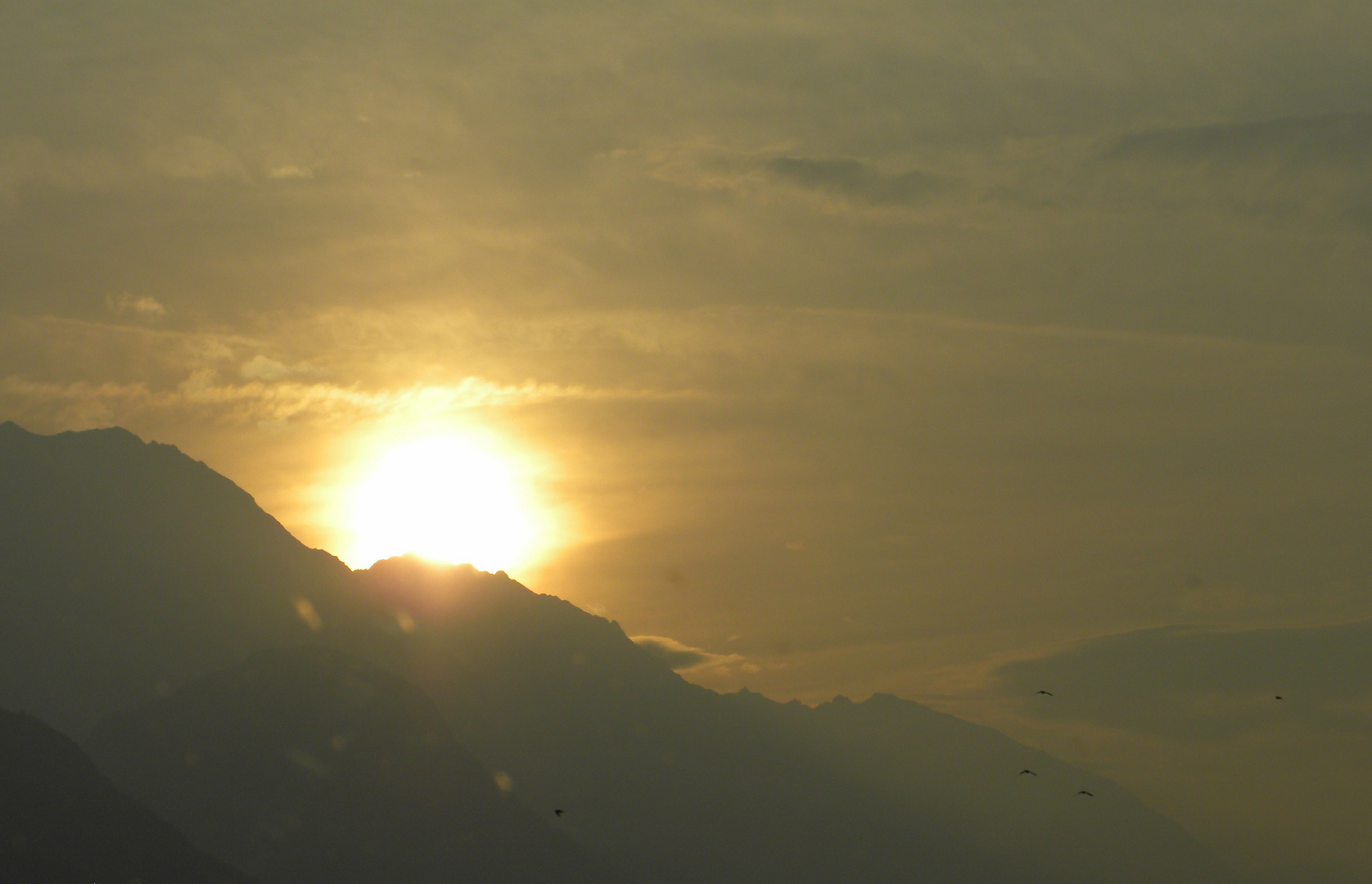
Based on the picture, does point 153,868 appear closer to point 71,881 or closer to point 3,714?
point 71,881

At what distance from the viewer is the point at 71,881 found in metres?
162

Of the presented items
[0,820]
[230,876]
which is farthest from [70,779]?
[230,876]

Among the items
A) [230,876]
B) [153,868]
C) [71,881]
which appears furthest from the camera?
[230,876]

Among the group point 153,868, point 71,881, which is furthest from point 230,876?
point 71,881

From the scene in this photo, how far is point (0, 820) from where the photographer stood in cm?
16425

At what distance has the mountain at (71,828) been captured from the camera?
6457 inches

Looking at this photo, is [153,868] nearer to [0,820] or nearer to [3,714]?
[0,820]

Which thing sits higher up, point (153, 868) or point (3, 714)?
point (3, 714)

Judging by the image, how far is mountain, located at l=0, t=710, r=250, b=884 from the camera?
164000 millimetres

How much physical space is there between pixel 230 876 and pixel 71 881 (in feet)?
100

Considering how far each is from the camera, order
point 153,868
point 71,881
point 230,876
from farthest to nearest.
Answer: point 230,876 → point 153,868 → point 71,881

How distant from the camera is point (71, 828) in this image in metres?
173

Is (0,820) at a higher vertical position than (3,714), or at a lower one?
lower

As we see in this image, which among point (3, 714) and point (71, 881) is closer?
point (71, 881)
